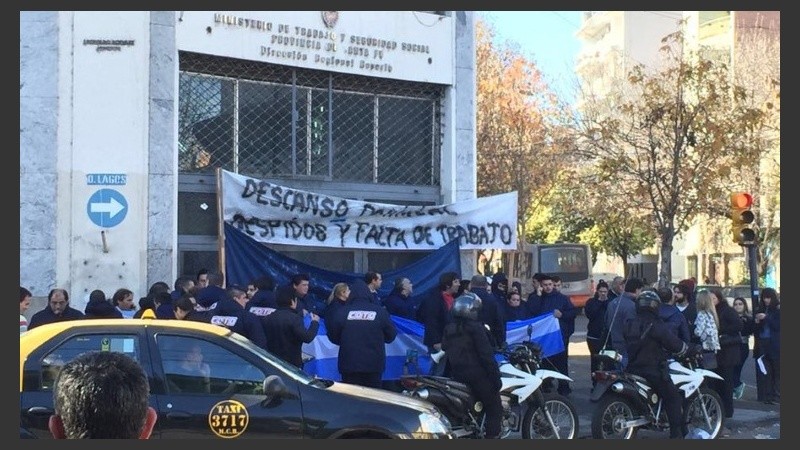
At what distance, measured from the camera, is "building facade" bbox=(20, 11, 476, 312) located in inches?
499

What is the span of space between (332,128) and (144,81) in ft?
10.2

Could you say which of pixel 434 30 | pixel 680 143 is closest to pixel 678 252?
pixel 680 143

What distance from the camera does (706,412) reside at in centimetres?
1129

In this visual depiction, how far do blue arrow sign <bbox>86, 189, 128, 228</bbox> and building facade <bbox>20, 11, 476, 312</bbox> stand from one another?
0.5 inches

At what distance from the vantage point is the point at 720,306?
1385 centimetres

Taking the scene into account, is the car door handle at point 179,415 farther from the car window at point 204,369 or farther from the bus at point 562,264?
the bus at point 562,264

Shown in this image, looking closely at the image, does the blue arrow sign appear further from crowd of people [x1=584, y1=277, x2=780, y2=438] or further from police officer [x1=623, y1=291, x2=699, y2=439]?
police officer [x1=623, y1=291, x2=699, y2=439]

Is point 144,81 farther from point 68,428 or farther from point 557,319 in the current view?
point 68,428

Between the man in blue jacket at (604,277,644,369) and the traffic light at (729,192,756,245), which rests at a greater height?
the traffic light at (729,192,756,245)

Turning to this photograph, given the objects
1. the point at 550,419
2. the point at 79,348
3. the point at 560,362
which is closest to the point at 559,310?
the point at 560,362

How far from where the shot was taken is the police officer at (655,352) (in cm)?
1060

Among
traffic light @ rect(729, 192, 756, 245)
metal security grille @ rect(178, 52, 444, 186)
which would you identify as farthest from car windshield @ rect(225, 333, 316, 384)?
traffic light @ rect(729, 192, 756, 245)

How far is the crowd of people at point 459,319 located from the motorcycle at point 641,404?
19 cm

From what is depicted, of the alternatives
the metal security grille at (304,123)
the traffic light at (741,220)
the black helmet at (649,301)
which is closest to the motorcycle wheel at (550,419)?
the black helmet at (649,301)
